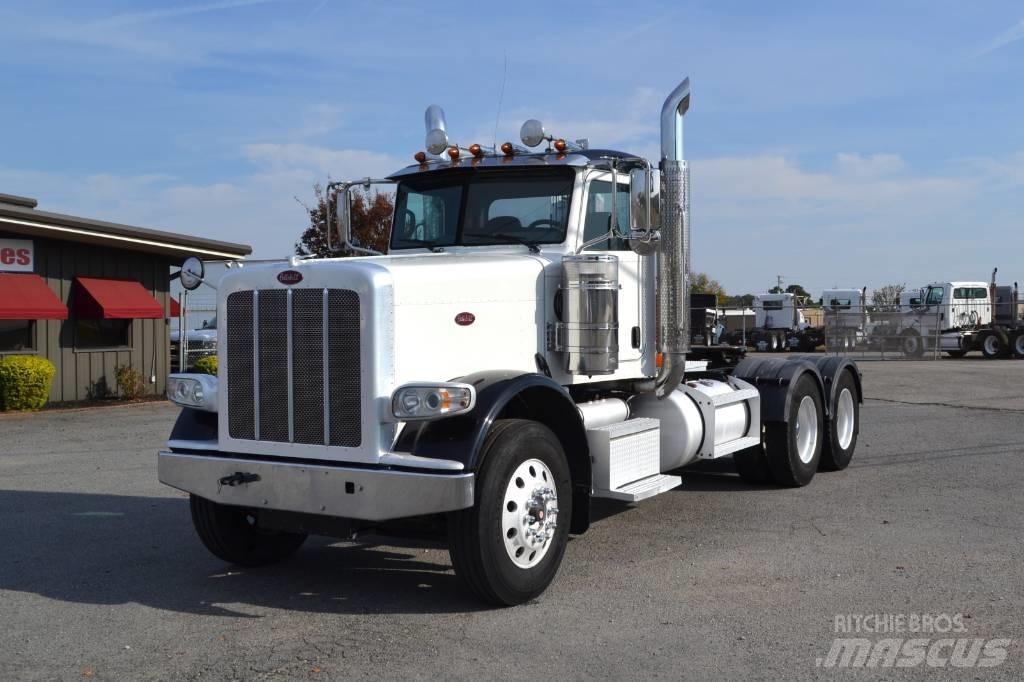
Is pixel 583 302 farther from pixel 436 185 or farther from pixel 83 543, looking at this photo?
pixel 83 543

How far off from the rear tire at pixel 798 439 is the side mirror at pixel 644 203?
3386 millimetres

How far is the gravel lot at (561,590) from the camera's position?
4.85 metres

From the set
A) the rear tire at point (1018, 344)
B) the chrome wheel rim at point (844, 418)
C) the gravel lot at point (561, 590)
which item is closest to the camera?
the gravel lot at point (561, 590)

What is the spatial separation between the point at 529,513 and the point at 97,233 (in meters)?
14.4

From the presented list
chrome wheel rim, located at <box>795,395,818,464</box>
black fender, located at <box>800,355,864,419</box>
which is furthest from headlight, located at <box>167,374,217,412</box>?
black fender, located at <box>800,355,864,419</box>

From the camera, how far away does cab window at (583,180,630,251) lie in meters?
7.30

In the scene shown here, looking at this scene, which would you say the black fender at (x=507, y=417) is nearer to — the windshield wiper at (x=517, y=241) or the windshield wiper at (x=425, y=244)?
the windshield wiper at (x=517, y=241)

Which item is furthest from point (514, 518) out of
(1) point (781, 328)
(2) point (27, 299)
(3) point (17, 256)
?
(1) point (781, 328)

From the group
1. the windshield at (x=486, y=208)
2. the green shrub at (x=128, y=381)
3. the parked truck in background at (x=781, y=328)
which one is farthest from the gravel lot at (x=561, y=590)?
the parked truck in background at (x=781, y=328)

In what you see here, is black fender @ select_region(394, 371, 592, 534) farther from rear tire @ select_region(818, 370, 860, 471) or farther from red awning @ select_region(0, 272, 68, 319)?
red awning @ select_region(0, 272, 68, 319)

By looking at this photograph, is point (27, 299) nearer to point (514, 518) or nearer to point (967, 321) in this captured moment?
point (514, 518)

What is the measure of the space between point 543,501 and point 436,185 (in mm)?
2819

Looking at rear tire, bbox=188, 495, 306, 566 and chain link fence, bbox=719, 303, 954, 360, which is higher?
chain link fence, bbox=719, 303, 954, 360

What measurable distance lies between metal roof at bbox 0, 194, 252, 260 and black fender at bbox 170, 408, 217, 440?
1167cm
